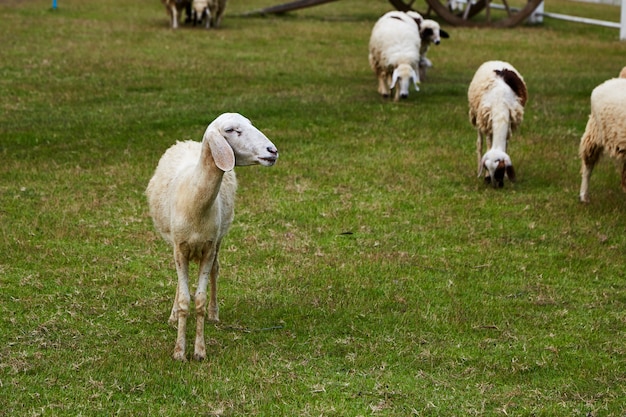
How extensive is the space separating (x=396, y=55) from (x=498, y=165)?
4225mm

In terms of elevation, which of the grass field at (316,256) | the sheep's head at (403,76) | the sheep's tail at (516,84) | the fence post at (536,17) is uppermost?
the sheep's tail at (516,84)

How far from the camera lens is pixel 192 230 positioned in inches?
212

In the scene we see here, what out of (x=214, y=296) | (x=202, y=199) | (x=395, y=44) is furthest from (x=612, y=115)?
(x=395, y=44)

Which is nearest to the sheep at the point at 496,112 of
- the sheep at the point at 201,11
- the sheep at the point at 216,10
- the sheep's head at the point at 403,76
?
the sheep's head at the point at 403,76

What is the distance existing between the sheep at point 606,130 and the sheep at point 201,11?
474 inches

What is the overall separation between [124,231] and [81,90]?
608 cm

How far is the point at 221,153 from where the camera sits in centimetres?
503

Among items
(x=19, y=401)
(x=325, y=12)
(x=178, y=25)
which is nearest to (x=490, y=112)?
(x=19, y=401)

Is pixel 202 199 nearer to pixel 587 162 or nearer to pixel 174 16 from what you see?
pixel 587 162

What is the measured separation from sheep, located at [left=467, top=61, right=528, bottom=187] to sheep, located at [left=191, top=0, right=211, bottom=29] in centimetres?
1048

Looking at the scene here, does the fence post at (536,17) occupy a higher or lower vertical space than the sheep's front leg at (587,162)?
higher

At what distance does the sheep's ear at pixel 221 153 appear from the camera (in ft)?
16.4

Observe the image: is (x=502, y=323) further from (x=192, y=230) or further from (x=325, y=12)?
(x=325, y=12)

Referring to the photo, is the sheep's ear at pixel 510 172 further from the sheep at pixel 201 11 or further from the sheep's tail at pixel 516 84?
the sheep at pixel 201 11
